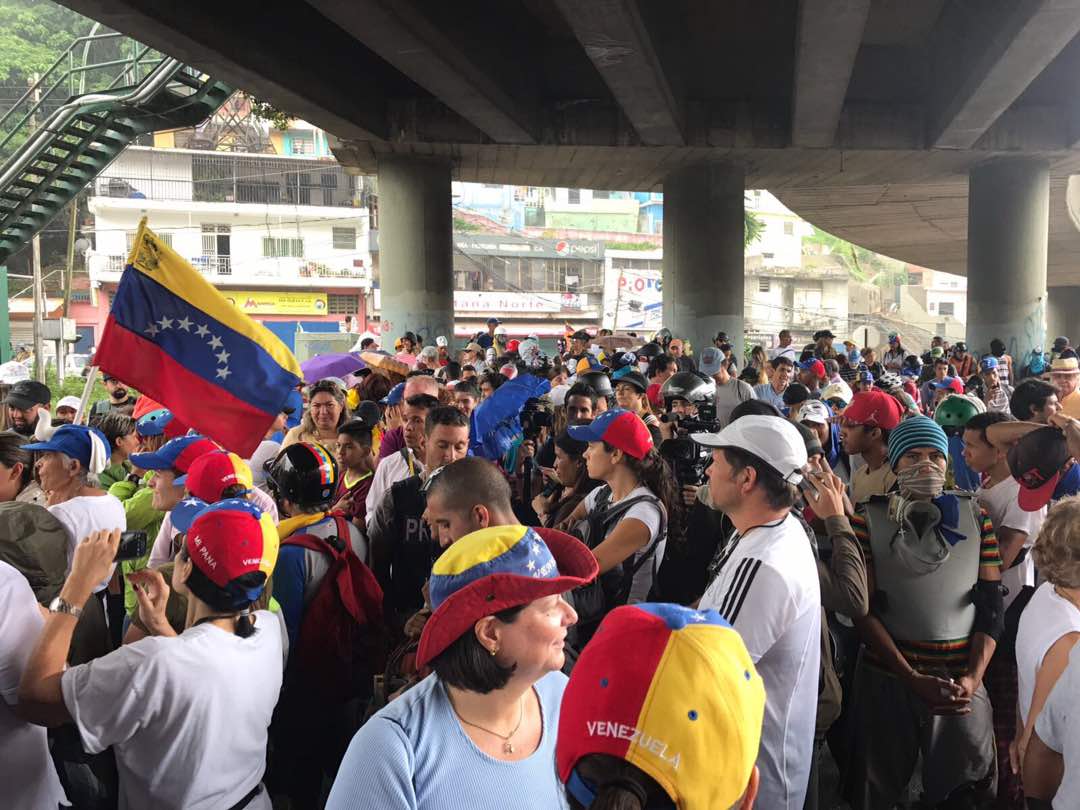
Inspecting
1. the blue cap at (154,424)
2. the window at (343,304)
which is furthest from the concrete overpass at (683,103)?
the window at (343,304)

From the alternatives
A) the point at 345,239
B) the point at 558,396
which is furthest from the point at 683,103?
the point at 345,239

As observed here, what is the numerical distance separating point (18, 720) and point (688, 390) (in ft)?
17.5

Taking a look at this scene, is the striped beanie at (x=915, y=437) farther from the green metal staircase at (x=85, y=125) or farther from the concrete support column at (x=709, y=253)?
the concrete support column at (x=709, y=253)

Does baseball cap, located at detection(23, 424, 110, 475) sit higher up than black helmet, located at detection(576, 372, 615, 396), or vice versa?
black helmet, located at detection(576, 372, 615, 396)

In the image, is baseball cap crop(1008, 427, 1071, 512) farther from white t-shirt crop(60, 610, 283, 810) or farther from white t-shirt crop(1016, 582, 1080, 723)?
white t-shirt crop(60, 610, 283, 810)

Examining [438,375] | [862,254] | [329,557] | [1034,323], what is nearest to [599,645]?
[329,557]

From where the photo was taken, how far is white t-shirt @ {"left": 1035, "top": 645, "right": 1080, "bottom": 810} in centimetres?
261

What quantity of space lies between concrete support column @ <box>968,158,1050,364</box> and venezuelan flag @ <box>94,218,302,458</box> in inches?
773

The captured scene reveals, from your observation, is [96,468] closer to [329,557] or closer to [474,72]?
[329,557]

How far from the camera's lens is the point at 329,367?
10.1 metres

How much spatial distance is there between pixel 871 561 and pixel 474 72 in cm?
1250

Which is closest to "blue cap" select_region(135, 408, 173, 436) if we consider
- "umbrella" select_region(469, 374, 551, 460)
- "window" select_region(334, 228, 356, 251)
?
"umbrella" select_region(469, 374, 551, 460)

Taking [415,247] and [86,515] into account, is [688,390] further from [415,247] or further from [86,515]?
[415,247]

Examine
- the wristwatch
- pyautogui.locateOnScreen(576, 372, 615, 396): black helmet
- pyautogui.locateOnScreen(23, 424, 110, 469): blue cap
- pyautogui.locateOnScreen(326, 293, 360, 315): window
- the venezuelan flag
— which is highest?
pyautogui.locateOnScreen(326, 293, 360, 315): window
